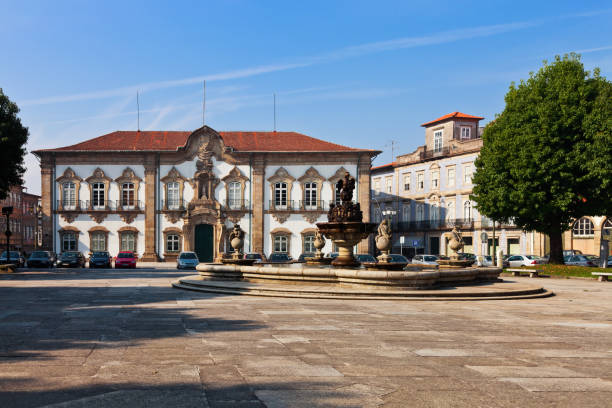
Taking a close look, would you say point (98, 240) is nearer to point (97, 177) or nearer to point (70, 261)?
point (97, 177)

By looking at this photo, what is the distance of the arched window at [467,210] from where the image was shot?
59.6 meters

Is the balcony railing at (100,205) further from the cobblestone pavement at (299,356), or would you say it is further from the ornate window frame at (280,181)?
the cobblestone pavement at (299,356)

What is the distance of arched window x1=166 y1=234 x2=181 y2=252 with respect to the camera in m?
53.0

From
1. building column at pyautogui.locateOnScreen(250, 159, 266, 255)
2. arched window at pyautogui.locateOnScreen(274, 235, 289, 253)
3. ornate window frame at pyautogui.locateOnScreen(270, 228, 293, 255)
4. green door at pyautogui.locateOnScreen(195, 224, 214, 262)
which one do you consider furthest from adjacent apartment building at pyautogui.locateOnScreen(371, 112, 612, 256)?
green door at pyautogui.locateOnScreen(195, 224, 214, 262)

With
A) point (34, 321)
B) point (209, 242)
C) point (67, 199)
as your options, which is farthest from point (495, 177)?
point (67, 199)

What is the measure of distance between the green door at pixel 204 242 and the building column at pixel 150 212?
142 inches

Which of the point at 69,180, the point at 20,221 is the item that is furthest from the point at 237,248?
the point at 20,221

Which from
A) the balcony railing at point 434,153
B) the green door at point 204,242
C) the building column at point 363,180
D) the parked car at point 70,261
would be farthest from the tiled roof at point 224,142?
the balcony railing at point 434,153

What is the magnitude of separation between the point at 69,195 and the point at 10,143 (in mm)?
20319

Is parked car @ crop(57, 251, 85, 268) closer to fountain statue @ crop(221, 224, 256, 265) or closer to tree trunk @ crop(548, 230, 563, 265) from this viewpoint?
fountain statue @ crop(221, 224, 256, 265)

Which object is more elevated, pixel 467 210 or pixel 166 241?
pixel 467 210

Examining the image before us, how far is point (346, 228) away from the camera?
21.6 m

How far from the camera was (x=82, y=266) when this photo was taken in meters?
44.2

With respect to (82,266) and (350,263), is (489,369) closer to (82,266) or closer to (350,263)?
(350,263)
